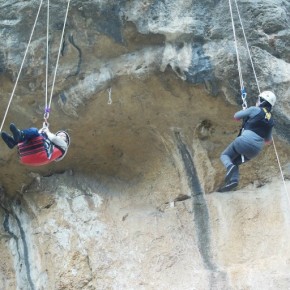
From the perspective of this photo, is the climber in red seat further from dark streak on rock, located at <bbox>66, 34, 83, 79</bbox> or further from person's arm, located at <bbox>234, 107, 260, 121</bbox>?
person's arm, located at <bbox>234, 107, 260, 121</bbox>

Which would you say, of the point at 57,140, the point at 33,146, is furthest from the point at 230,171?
the point at 33,146

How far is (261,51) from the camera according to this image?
27.0 ft

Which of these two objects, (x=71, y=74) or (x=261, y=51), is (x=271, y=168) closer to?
(x=261, y=51)

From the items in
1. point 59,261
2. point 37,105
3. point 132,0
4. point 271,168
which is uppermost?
point 132,0

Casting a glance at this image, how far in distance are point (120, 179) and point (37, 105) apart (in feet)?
5.14

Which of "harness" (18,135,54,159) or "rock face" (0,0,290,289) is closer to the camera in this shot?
"harness" (18,135,54,159)

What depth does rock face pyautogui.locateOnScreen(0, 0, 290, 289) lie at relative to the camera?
828 cm

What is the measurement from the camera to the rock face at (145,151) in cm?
828

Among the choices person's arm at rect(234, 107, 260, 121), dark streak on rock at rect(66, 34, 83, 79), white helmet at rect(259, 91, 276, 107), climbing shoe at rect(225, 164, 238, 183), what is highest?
dark streak on rock at rect(66, 34, 83, 79)

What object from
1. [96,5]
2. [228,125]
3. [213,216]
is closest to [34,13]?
[96,5]

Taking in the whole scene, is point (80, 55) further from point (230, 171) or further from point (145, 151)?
point (230, 171)

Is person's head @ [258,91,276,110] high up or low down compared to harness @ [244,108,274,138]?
up

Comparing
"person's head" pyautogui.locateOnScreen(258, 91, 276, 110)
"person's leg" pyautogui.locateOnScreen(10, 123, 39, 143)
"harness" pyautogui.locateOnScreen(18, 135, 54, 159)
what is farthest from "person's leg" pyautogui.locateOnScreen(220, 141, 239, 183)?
"person's leg" pyautogui.locateOnScreen(10, 123, 39, 143)

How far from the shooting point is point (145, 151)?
933 centimetres
